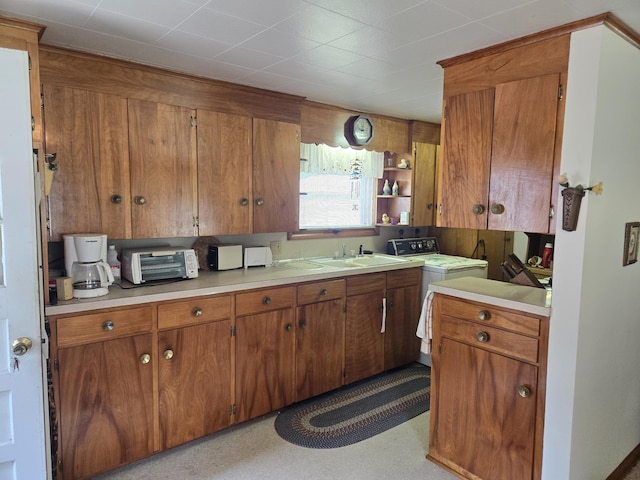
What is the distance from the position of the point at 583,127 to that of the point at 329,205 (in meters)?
2.36

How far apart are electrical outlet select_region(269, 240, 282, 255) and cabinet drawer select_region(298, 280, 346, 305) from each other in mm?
655

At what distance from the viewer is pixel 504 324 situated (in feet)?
6.78

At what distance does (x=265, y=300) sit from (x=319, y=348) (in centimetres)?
62

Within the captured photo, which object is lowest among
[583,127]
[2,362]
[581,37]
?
[2,362]

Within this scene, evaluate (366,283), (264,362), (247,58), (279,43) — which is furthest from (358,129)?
(264,362)

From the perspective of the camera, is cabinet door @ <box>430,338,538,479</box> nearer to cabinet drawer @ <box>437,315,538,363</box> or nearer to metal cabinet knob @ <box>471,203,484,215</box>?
cabinet drawer @ <box>437,315,538,363</box>

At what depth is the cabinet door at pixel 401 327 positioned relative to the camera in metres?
3.51

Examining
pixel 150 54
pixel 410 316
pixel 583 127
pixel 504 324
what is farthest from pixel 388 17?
pixel 410 316

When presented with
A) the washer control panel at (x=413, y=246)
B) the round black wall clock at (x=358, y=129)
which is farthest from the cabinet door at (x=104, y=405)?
the washer control panel at (x=413, y=246)

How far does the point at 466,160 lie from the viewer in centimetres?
231

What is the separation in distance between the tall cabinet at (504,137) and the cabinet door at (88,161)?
190 cm

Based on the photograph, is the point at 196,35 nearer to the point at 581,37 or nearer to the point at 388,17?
the point at 388,17

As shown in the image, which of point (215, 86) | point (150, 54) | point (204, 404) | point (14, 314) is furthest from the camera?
point (215, 86)

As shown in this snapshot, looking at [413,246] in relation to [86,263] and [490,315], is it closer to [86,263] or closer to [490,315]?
[490,315]
